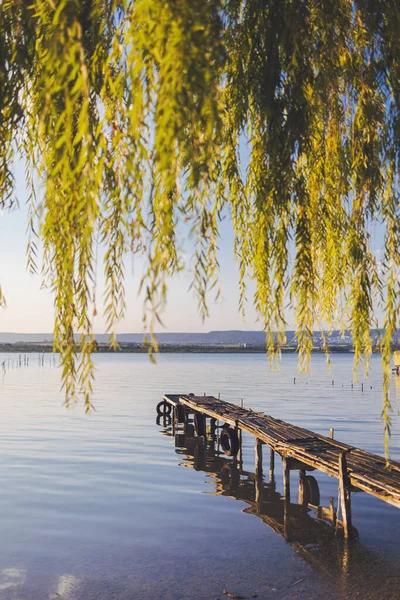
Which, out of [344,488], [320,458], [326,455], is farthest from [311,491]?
[344,488]

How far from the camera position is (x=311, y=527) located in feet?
70.8

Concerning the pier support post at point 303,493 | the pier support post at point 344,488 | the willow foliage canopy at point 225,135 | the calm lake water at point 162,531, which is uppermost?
the willow foliage canopy at point 225,135

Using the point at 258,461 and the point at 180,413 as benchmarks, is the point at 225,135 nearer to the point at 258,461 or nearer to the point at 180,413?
the point at 258,461

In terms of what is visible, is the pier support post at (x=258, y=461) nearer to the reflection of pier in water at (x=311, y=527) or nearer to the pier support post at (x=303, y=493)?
the reflection of pier in water at (x=311, y=527)

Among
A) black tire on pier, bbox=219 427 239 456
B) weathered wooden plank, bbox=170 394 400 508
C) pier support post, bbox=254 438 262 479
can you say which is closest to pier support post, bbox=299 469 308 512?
weathered wooden plank, bbox=170 394 400 508

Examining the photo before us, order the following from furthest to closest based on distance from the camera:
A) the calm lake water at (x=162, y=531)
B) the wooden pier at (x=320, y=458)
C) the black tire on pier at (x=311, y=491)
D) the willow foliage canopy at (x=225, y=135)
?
the black tire on pier at (x=311, y=491), the wooden pier at (x=320, y=458), the calm lake water at (x=162, y=531), the willow foliage canopy at (x=225, y=135)

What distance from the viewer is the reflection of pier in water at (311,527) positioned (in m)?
16.5

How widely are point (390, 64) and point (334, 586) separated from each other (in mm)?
15506

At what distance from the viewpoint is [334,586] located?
53.1 feet

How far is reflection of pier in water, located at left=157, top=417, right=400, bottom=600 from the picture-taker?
1650 cm

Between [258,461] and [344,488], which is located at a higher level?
[344,488]

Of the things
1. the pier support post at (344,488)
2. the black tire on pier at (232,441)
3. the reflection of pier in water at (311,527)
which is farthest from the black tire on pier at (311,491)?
the black tire on pier at (232,441)

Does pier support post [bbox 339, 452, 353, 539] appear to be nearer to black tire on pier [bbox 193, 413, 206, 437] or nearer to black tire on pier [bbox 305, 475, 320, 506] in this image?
black tire on pier [bbox 305, 475, 320, 506]

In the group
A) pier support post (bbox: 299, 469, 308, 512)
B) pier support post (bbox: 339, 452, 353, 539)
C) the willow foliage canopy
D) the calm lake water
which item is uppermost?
the willow foliage canopy
